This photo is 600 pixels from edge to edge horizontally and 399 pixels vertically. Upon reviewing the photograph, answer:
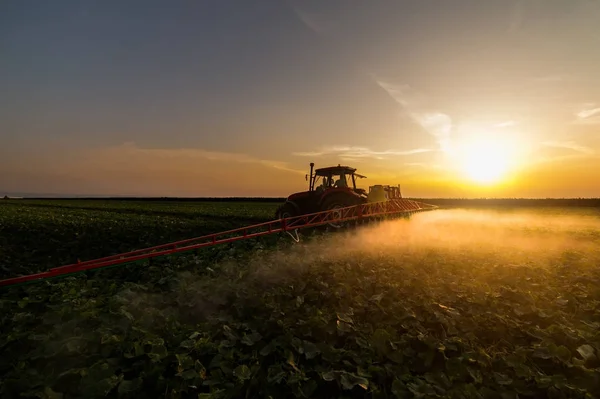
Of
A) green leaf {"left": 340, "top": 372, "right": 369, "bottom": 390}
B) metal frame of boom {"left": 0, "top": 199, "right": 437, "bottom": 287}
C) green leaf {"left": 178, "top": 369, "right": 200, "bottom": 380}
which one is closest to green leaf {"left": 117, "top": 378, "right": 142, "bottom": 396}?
green leaf {"left": 178, "top": 369, "right": 200, "bottom": 380}

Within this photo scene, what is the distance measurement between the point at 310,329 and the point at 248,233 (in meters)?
10.1

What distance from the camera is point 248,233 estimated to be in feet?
47.0

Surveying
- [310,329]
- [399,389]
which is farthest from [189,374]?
[399,389]

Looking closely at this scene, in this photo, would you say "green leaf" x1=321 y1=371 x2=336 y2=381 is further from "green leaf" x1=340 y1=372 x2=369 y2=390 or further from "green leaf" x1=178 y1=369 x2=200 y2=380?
"green leaf" x1=178 y1=369 x2=200 y2=380

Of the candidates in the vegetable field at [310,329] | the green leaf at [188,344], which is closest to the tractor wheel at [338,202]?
the vegetable field at [310,329]

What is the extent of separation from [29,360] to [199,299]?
7.60ft

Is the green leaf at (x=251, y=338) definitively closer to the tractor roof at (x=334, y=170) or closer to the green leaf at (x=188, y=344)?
the green leaf at (x=188, y=344)

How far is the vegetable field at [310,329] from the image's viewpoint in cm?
352

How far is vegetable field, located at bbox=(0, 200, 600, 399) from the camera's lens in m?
3.52

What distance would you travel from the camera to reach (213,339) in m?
4.54

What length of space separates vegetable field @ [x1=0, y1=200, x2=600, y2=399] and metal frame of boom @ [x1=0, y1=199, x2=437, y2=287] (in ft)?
1.58

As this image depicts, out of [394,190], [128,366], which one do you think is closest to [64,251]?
[128,366]

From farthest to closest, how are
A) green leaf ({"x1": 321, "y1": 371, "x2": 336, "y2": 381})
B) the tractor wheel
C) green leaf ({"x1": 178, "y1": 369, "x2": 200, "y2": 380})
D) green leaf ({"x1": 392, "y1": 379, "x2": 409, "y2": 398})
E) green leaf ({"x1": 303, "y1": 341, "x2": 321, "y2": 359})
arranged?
the tractor wheel
green leaf ({"x1": 303, "y1": 341, "x2": 321, "y2": 359})
green leaf ({"x1": 178, "y1": 369, "x2": 200, "y2": 380})
green leaf ({"x1": 321, "y1": 371, "x2": 336, "y2": 381})
green leaf ({"x1": 392, "y1": 379, "x2": 409, "y2": 398})

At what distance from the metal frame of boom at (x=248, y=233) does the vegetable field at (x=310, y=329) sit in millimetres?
483
